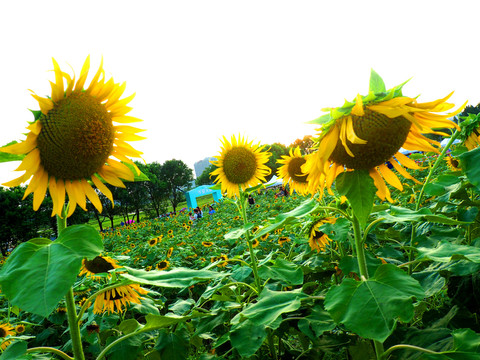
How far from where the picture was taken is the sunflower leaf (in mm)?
1238

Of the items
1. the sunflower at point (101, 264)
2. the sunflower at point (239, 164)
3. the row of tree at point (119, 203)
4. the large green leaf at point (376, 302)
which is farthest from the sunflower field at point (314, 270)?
the sunflower at point (239, 164)

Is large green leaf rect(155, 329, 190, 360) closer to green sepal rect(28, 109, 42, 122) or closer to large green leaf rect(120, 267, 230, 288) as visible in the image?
large green leaf rect(120, 267, 230, 288)

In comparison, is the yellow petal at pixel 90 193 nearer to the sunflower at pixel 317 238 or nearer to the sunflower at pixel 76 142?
the sunflower at pixel 76 142

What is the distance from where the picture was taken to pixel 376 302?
2.93ft

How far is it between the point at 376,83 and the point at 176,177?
47.1 meters

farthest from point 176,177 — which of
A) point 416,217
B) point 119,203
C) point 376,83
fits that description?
point 416,217

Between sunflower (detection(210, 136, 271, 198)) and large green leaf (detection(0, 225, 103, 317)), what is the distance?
7.92 feet

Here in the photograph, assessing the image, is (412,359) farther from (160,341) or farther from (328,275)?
(160,341)

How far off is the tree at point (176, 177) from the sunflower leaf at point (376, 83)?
45.0 m

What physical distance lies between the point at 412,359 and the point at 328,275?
2.47ft

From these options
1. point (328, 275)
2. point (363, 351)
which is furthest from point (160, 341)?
point (328, 275)

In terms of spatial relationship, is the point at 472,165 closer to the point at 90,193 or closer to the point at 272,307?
the point at 272,307

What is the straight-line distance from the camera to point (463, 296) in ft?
4.88

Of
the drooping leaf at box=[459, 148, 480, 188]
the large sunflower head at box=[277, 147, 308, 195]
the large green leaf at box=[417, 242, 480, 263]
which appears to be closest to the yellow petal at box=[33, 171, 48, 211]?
the large green leaf at box=[417, 242, 480, 263]
